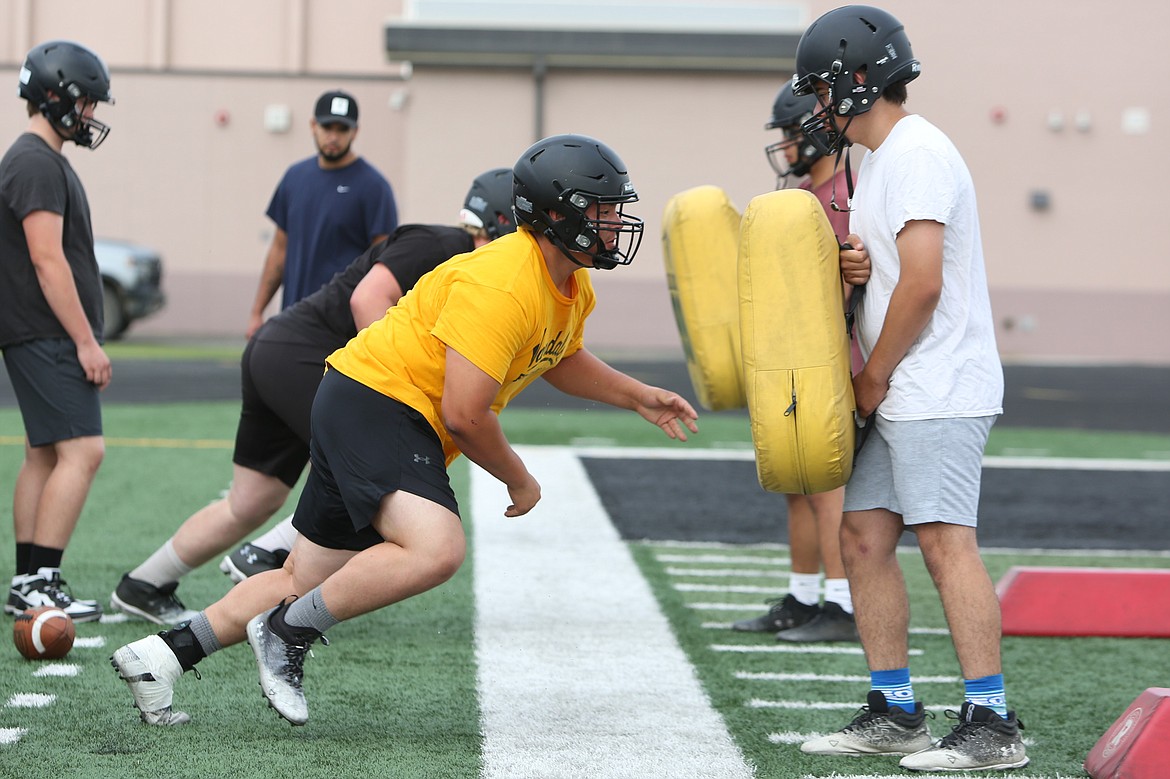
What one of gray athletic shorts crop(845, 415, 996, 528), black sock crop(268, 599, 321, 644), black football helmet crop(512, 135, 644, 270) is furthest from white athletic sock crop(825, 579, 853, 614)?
black sock crop(268, 599, 321, 644)

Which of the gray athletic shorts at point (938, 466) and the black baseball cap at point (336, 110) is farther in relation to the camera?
the black baseball cap at point (336, 110)

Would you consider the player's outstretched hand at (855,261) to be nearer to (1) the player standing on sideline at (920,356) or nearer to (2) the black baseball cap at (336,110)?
(1) the player standing on sideline at (920,356)

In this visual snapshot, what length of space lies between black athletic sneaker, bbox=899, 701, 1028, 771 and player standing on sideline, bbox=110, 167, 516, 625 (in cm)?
220

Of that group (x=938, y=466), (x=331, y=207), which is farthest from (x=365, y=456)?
(x=331, y=207)

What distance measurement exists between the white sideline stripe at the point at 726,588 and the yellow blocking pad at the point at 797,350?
2487 millimetres

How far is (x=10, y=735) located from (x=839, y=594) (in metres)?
3.05

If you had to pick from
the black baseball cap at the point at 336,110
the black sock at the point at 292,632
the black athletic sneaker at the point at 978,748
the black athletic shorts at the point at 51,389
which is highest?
the black baseball cap at the point at 336,110

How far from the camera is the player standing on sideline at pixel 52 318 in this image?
5.25 metres

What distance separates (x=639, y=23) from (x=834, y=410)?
20.8 m

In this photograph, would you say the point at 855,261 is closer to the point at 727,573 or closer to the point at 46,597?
the point at 727,573

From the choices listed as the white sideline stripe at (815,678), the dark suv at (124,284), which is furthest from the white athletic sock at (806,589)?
the dark suv at (124,284)

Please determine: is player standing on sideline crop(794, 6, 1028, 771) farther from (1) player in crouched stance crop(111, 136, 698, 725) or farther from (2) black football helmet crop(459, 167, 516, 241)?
(2) black football helmet crop(459, 167, 516, 241)

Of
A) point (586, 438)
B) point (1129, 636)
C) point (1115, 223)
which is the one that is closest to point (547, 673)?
point (1129, 636)

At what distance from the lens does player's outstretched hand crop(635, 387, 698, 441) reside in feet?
14.4
